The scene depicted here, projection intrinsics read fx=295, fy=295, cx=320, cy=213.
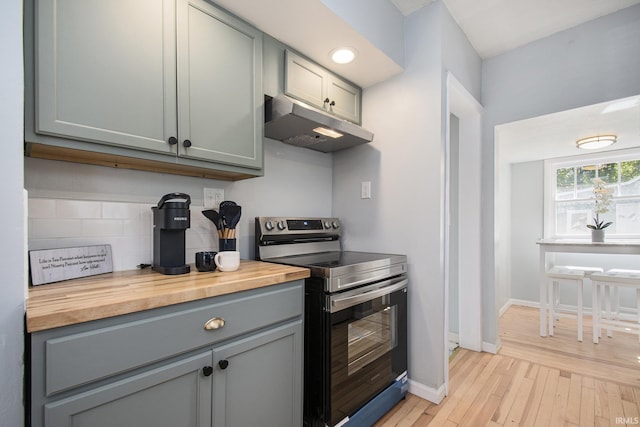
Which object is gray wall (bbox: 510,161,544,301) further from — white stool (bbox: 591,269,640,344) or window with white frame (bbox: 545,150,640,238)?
white stool (bbox: 591,269,640,344)

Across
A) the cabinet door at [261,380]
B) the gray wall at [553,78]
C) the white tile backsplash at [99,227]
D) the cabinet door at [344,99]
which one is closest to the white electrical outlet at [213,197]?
the white tile backsplash at [99,227]

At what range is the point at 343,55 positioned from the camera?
1863 millimetres

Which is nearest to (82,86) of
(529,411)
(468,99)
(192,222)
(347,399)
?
(192,222)

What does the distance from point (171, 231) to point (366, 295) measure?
3.38 ft

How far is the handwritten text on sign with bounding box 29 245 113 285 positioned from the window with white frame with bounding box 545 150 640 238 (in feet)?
16.5

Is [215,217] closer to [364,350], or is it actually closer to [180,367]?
[180,367]

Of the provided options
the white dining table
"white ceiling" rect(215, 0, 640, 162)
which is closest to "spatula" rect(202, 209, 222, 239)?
"white ceiling" rect(215, 0, 640, 162)

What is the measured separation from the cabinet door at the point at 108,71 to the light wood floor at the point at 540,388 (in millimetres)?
1967

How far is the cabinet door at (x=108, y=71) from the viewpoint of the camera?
3.24ft

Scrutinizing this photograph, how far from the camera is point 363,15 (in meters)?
1.70

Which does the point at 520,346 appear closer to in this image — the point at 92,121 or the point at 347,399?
the point at 347,399

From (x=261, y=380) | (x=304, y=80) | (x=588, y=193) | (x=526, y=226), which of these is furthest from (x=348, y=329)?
(x=588, y=193)

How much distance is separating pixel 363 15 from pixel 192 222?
153 cm

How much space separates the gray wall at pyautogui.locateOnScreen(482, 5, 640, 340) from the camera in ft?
6.69
